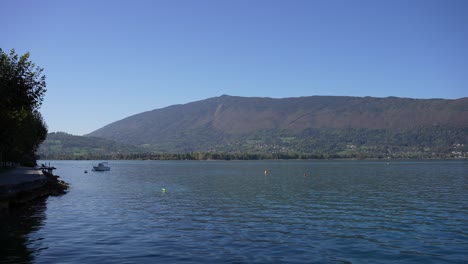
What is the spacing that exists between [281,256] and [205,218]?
13.9 meters

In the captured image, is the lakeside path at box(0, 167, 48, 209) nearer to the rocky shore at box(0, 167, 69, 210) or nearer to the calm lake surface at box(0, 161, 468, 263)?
the rocky shore at box(0, 167, 69, 210)

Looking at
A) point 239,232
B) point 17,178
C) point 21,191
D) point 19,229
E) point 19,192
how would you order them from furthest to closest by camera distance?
point 17,178, point 21,191, point 19,192, point 19,229, point 239,232

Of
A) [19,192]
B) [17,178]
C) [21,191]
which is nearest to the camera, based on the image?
[19,192]

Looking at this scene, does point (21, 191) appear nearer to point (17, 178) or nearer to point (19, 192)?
point (19, 192)

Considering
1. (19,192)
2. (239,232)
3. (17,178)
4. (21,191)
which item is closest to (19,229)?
(239,232)

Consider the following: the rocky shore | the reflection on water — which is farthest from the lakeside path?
the reflection on water

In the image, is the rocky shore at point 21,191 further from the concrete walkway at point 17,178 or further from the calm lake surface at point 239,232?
the calm lake surface at point 239,232

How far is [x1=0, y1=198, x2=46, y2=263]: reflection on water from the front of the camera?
869 inches

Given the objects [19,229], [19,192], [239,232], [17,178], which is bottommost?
[239,232]

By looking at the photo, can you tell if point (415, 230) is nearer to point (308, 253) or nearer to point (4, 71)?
point (308, 253)

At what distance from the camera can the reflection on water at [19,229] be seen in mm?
22062

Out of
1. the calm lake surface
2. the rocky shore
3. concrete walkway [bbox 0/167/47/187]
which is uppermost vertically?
concrete walkway [bbox 0/167/47/187]

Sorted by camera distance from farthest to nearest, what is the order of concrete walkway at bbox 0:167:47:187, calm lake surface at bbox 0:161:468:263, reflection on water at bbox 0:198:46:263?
concrete walkway at bbox 0:167:47:187, reflection on water at bbox 0:198:46:263, calm lake surface at bbox 0:161:468:263

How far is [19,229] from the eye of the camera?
1179 inches
